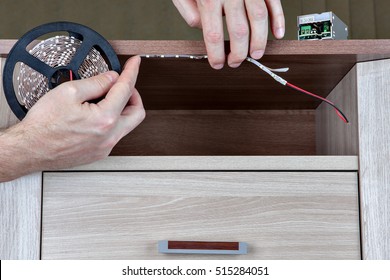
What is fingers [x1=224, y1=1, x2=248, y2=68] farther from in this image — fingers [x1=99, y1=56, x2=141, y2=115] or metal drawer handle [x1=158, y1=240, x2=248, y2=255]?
metal drawer handle [x1=158, y1=240, x2=248, y2=255]

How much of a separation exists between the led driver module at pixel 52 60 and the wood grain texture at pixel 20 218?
0.10 metres

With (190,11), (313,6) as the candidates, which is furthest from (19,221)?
(313,6)

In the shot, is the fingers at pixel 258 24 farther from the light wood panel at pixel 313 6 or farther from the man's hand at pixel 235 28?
the light wood panel at pixel 313 6

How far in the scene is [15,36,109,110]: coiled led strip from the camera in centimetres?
67

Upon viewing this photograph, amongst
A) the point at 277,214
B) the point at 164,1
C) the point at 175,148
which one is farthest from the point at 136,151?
the point at 164,1

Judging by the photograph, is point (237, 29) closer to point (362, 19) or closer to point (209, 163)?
point (209, 163)

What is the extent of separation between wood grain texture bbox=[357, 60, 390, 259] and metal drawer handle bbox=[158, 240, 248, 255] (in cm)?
18

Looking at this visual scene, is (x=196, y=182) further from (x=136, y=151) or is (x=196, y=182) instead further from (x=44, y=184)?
(x=136, y=151)

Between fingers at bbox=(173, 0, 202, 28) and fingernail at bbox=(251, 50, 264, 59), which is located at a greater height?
fingers at bbox=(173, 0, 202, 28)

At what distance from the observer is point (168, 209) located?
2.25ft

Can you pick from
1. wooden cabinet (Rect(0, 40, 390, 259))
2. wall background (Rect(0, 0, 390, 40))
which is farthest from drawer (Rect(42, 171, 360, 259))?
wall background (Rect(0, 0, 390, 40))

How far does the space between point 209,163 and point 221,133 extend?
457 millimetres

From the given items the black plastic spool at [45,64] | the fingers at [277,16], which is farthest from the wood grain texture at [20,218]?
the fingers at [277,16]

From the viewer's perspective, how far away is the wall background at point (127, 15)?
208 centimetres
